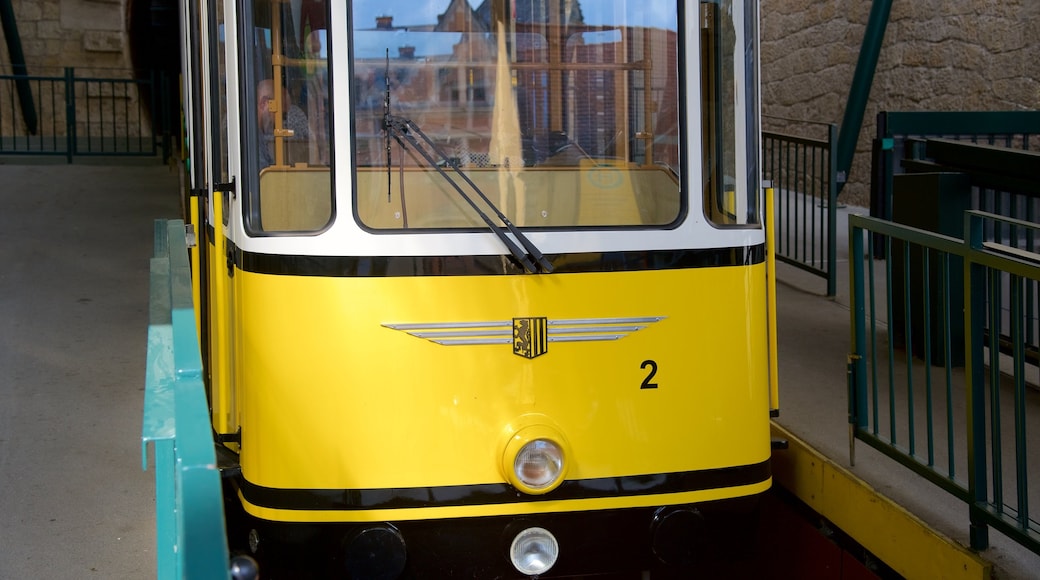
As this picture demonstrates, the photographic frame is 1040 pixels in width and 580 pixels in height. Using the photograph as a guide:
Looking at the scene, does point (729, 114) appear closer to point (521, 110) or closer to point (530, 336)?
point (521, 110)

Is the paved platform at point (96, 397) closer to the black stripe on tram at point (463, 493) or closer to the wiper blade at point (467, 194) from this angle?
the black stripe on tram at point (463, 493)

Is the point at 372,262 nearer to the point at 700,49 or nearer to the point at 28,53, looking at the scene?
the point at 700,49

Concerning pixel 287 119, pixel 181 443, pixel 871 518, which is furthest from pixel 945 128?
pixel 181 443

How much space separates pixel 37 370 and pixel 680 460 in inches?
162

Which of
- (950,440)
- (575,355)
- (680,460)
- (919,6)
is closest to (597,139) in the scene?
(575,355)

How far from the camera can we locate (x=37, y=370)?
6.63 meters

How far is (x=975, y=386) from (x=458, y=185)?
1.75 metres

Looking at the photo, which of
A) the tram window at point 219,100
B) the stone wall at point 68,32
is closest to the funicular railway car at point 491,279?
the tram window at point 219,100

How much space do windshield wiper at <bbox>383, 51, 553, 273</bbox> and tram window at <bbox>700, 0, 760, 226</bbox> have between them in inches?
24.4

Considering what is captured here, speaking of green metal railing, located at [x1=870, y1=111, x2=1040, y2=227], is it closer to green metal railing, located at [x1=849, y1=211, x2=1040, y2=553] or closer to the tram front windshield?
green metal railing, located at [x1=849, y1=211, x2=1040, y2=553]

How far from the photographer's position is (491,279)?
3.70 metres

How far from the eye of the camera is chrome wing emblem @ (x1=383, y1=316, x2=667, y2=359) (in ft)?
12.0

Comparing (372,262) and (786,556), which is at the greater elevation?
(372,262)

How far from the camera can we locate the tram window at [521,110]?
370 cm
